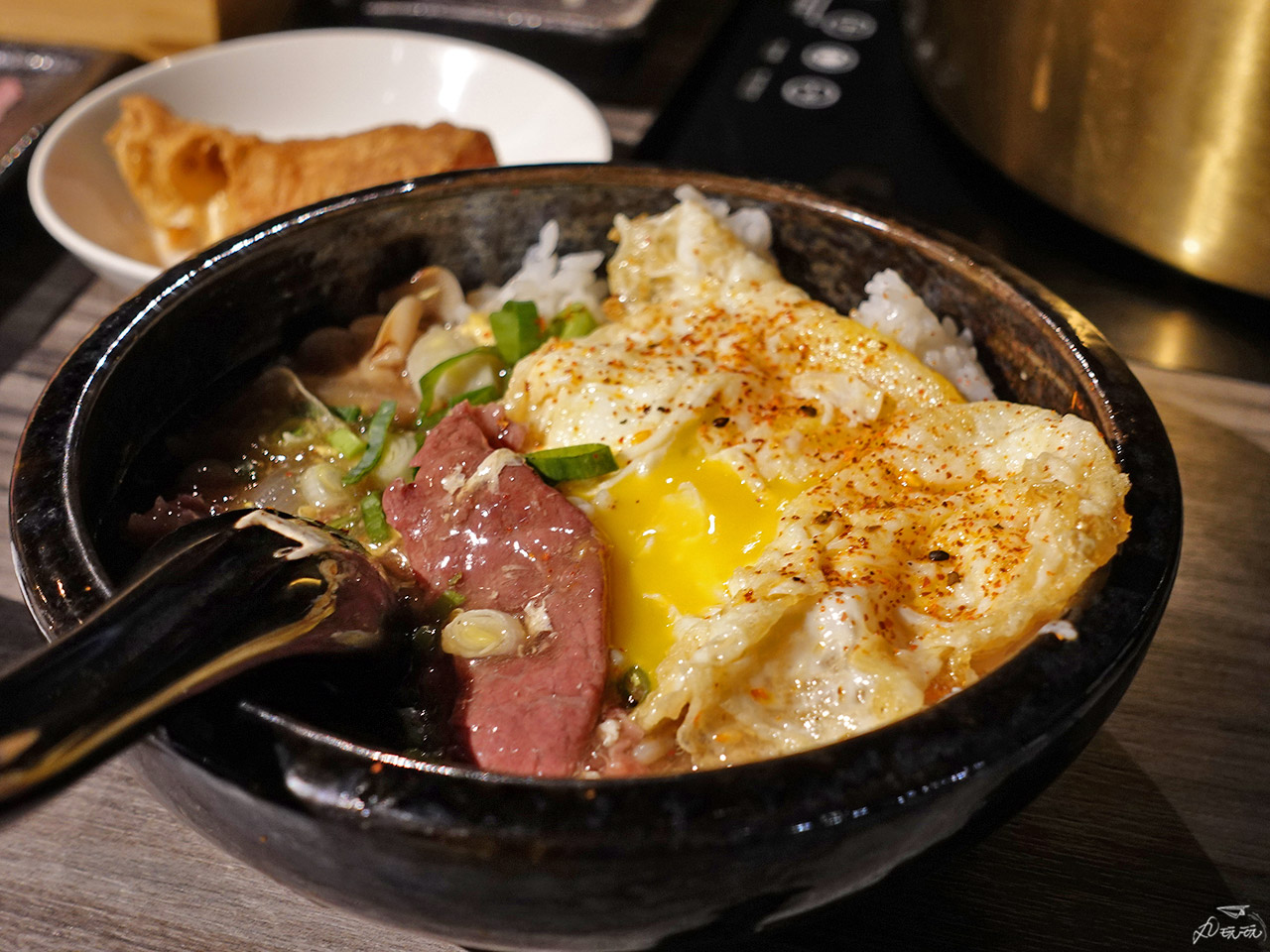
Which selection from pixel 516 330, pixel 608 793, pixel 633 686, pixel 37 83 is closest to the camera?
pixel 608 793

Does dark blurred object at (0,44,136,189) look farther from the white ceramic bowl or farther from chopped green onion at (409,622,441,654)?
chopped green onion at (409,622,441,654)

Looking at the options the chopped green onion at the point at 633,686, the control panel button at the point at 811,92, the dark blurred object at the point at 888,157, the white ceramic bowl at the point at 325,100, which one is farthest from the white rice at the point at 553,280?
the control panel button at the point at 811,92

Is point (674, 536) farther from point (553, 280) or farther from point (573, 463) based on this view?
point (553, 280)

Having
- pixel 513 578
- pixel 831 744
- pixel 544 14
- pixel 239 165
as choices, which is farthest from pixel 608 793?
pixel 544 14

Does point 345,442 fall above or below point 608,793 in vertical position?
below

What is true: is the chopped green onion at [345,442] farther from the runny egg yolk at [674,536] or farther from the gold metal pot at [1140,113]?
the gold metal pot at [1140,113]
